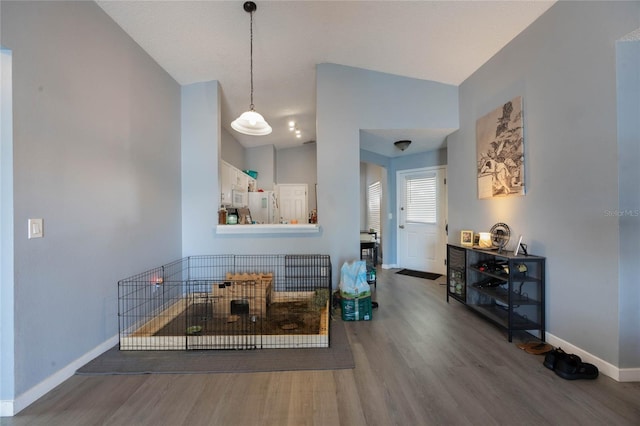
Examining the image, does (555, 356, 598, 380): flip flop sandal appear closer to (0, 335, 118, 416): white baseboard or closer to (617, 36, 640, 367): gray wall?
(617, 36, 640, 367): gray wall

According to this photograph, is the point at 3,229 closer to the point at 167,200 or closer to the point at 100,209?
the point at 100,209

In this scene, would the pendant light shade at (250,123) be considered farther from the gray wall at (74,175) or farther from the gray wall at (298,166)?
the gray wall at (298,166)

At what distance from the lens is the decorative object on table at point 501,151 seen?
2.44 meters

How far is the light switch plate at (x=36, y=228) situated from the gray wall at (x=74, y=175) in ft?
0.10

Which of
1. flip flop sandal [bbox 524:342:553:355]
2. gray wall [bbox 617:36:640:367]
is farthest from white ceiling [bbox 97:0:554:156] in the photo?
flip flop sandal [bbox 524:342:553:355]

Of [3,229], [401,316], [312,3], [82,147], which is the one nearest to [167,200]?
[82,147]

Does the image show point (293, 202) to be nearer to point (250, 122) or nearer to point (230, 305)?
point (230, 305)

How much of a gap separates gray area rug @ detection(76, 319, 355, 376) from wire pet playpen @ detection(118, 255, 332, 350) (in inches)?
3.1

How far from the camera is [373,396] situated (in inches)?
63.1

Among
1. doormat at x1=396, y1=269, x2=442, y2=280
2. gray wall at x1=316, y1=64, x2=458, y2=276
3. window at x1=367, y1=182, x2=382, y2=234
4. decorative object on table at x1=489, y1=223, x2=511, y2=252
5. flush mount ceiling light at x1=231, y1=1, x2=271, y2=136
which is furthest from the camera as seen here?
window at x1=367, y1=182, x2=382, y2=234

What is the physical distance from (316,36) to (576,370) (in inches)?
141

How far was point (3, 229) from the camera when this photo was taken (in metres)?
1.49

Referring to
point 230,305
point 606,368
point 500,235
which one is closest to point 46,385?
point 230,305

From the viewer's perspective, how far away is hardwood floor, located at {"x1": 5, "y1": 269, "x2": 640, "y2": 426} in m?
1.43
